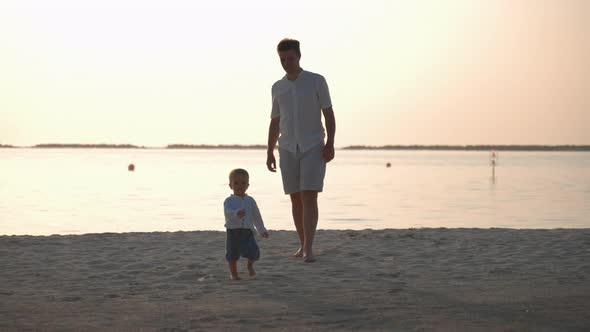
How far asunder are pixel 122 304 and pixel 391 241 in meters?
4.90

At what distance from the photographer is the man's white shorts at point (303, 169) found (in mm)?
8242

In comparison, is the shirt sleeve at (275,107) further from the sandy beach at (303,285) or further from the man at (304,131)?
the sandy beach at (303,285)

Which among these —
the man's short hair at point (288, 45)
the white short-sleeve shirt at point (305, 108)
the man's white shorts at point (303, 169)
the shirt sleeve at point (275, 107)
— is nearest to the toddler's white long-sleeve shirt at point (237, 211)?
the man's white shorts at point (303, 169)

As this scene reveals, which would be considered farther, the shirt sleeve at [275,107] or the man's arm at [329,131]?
the shirt sleeve at [275,107]

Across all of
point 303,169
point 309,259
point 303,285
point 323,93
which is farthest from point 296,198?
point 303,285

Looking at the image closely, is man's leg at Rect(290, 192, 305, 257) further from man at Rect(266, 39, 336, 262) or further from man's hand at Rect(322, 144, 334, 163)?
man's hand at Rect(322, 144, 334, 163)

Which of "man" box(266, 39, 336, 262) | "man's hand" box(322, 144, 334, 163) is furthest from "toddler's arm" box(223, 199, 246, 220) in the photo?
"man's hand" box(322, 144, 334, 163)

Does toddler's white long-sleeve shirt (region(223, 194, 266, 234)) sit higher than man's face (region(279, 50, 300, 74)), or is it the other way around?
man's face (region(279, 50, 300, 74))

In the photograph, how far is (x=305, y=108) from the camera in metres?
8.31

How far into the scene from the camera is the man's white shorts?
8.24 meters

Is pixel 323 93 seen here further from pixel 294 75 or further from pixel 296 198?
pixel 296 198

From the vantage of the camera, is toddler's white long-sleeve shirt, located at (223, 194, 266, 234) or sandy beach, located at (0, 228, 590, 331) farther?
toddler's white long-sleeve shirt, located at (223, 194, 266, 234)

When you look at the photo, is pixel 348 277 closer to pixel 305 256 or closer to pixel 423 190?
pixel 305 256

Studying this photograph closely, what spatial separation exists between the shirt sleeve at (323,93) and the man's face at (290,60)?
290 mm
